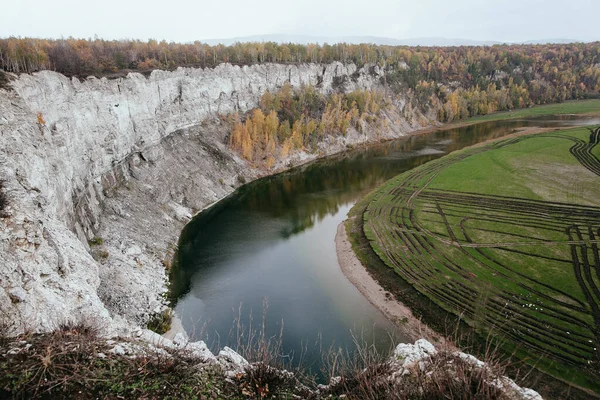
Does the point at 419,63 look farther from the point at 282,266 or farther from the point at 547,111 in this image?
the point at 282,266

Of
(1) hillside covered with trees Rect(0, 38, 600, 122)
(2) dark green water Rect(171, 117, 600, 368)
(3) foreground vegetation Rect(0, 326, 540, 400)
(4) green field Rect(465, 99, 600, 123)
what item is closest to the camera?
(3) foreground vegetation Rect(0, 326, 540, 400)

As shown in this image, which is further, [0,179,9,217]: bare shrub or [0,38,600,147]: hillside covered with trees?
[0,38,600,147]: hillside covered with trees

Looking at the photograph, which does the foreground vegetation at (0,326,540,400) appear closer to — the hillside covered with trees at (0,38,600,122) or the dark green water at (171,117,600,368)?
the dark green water at (171,117,600,368)

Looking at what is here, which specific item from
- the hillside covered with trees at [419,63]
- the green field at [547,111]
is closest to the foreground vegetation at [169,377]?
the hillside covered with trees at [419,63]

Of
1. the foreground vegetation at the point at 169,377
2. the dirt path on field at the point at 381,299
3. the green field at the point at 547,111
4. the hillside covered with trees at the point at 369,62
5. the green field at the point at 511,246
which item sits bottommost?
the dirt path on field at the point at 381,299

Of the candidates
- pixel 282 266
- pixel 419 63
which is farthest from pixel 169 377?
pixel 419 63

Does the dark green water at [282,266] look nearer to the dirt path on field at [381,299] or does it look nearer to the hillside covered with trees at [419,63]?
the dirt path on field at [381,299]

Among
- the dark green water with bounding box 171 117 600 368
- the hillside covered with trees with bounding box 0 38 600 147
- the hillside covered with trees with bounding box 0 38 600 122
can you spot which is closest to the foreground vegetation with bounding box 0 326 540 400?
the dark green water with bounding box 171 117 600 368
